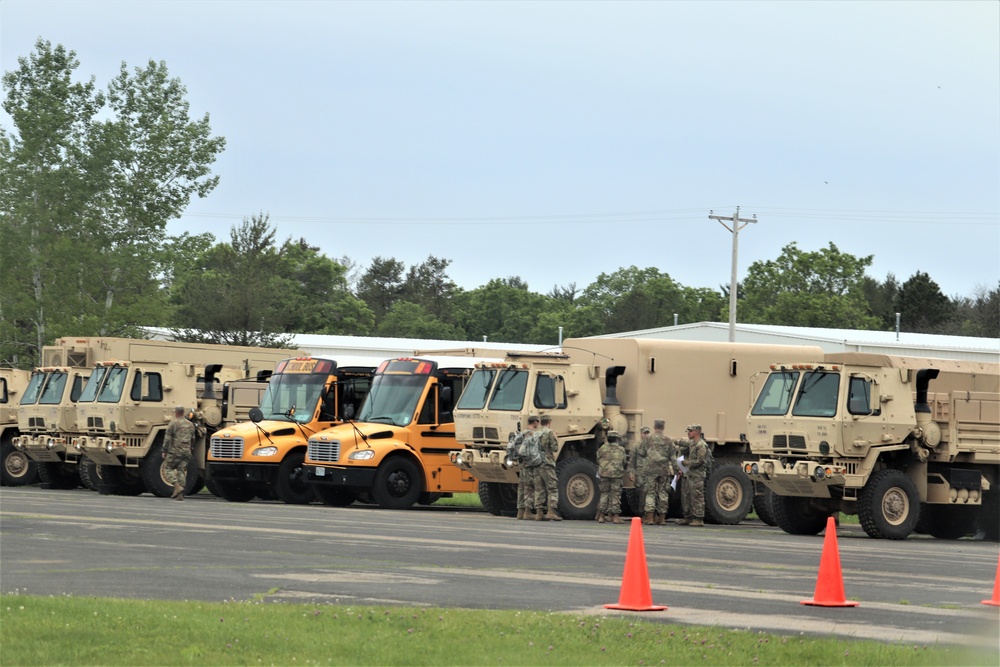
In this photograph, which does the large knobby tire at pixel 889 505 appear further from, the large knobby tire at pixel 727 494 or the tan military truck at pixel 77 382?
the tan military truck at pixel 77 382

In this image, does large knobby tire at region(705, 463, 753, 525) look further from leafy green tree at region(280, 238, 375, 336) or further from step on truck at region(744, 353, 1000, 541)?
leafy green tree at region(280, 238, 375, 336)

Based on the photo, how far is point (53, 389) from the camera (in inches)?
1436

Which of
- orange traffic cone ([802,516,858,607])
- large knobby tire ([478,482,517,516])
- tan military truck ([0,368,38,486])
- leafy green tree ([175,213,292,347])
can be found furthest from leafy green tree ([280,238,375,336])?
orange traffic cone ([802,516,858,607])

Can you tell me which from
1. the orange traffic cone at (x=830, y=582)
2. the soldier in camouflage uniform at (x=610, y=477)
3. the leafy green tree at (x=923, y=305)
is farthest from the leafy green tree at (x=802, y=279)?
the orange traffic cone at (x=830, y=582)

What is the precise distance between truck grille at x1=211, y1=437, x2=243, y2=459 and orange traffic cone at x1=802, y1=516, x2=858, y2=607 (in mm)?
19806

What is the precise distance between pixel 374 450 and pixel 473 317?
9211 cm

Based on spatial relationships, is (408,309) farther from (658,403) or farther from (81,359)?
(658,403)

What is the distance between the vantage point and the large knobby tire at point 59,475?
126ft

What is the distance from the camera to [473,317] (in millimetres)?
122250

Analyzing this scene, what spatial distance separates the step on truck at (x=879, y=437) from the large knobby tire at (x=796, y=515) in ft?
0.09

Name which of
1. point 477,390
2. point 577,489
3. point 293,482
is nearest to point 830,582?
point 577,489

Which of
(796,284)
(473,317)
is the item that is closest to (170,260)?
(796,284)

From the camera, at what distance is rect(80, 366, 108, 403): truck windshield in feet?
113

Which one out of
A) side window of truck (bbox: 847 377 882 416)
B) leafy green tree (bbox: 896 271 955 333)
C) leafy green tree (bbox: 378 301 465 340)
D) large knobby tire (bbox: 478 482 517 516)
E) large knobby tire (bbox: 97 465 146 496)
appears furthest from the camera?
leafy green tree (bbox: 378 301 465 340)
